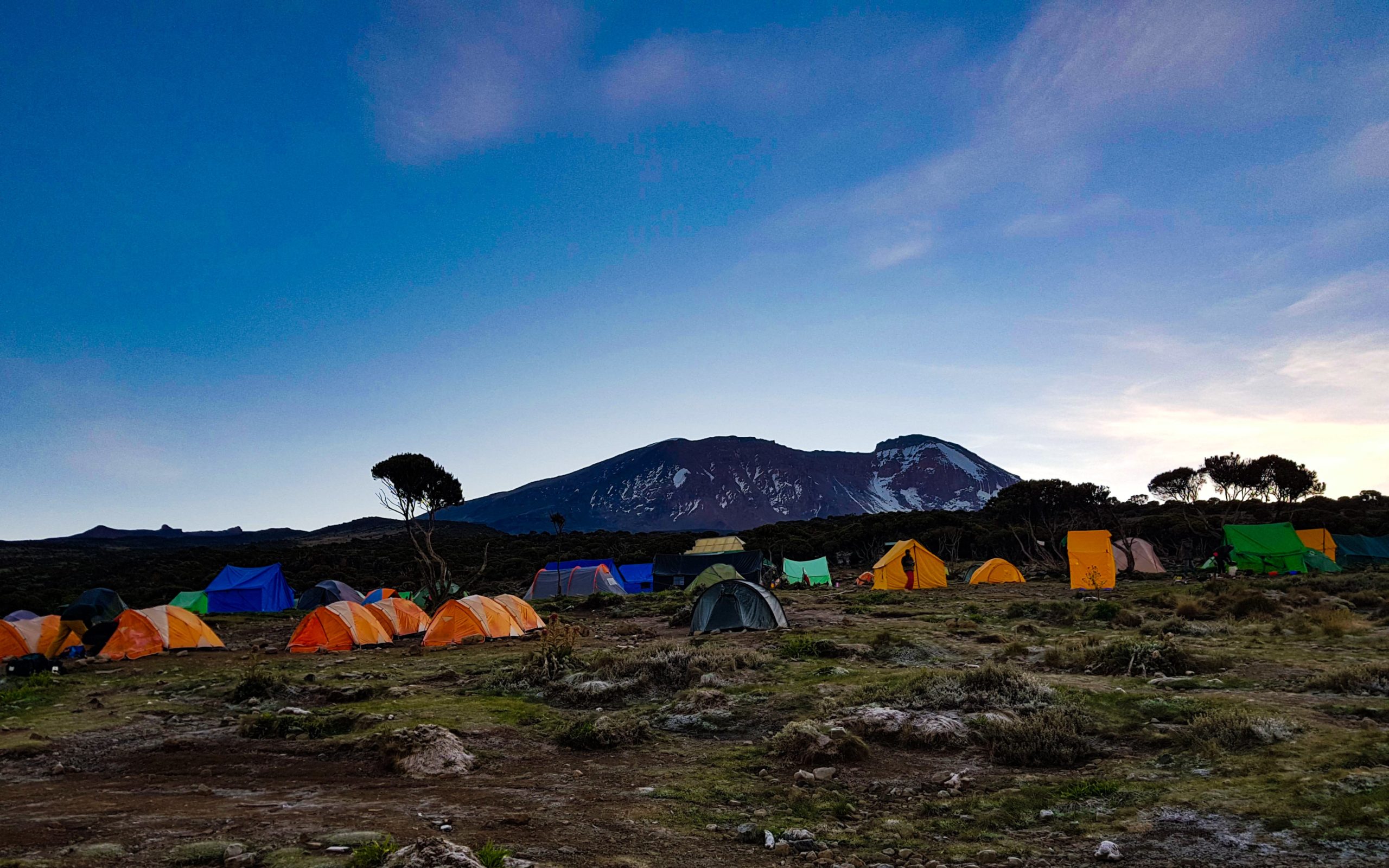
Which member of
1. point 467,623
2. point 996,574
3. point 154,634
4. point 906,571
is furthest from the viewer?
point 906,571

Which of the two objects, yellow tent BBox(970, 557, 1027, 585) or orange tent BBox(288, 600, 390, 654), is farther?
yellow tent BBox(970, 557, 1027, 585)

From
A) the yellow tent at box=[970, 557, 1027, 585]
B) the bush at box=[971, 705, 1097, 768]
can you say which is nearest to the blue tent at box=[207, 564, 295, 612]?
the yellow tent at box=[970, 557, 1027, 585]

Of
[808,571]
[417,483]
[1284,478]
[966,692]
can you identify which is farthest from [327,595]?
[1284,478]

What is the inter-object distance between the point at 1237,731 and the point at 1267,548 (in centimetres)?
3292

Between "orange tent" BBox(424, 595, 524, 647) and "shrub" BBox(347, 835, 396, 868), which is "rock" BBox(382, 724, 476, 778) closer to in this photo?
"shrub" BBox(347, 835, 396, 868)

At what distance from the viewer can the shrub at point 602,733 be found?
9.80 meters

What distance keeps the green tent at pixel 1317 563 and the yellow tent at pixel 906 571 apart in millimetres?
16222

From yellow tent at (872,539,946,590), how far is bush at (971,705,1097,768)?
99.0ft

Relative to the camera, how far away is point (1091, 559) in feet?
105

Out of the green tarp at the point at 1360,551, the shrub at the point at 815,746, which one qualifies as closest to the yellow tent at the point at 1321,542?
the green tarp at the point at 1360,551

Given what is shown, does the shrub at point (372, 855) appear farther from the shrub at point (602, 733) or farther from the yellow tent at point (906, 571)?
the yellow tent at point (906, 571)

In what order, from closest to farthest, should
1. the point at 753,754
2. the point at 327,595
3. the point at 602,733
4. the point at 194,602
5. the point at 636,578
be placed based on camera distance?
the point at 753,754 → the point at 602,733 → the point at 327,595 → the point at 194,602 → the point at 636,578

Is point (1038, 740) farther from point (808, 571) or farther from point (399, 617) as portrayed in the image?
point (808, 571)

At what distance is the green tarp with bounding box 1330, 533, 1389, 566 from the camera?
1452 inches
